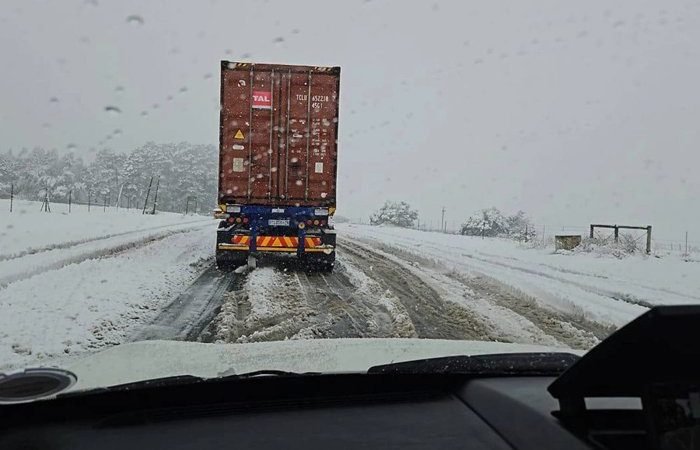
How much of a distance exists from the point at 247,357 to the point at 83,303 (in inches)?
213

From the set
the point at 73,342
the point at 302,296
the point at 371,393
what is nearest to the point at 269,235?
the point at 302,296

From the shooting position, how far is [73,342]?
6043mm

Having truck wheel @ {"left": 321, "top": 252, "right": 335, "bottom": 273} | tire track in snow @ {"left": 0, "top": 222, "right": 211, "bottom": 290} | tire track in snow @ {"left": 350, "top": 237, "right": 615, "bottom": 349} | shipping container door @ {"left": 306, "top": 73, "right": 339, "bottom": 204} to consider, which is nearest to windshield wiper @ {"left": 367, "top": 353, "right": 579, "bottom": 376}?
tire track in snow @ {"left": 350, "top": 237, "right": 615, "bottom": 349}

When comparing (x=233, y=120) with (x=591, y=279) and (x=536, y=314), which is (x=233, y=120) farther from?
(x=591, y=279)

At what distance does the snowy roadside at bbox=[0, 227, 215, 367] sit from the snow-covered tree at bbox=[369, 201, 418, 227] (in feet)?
173

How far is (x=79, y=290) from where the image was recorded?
9.05 meters

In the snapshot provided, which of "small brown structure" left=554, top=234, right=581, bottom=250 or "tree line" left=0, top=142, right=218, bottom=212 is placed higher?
"tree line" left=0, top=142, right=218, bottom=212

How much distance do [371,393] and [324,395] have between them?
0.21 metres

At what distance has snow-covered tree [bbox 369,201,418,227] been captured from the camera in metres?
65.6

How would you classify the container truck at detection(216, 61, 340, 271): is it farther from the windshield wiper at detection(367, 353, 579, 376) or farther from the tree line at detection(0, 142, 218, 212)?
the tree line at detection(0, 142, 218, 212)

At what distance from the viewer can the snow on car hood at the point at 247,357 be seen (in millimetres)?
2877

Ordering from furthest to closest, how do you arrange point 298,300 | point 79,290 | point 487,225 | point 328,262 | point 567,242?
point 487,225 < point 567,242 < point 328,262 < point 79,290 < point 298,300

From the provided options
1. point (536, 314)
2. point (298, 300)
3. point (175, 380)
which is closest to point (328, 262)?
point (298, 300)

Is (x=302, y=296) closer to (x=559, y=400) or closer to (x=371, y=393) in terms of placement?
(x=371, y=393)
